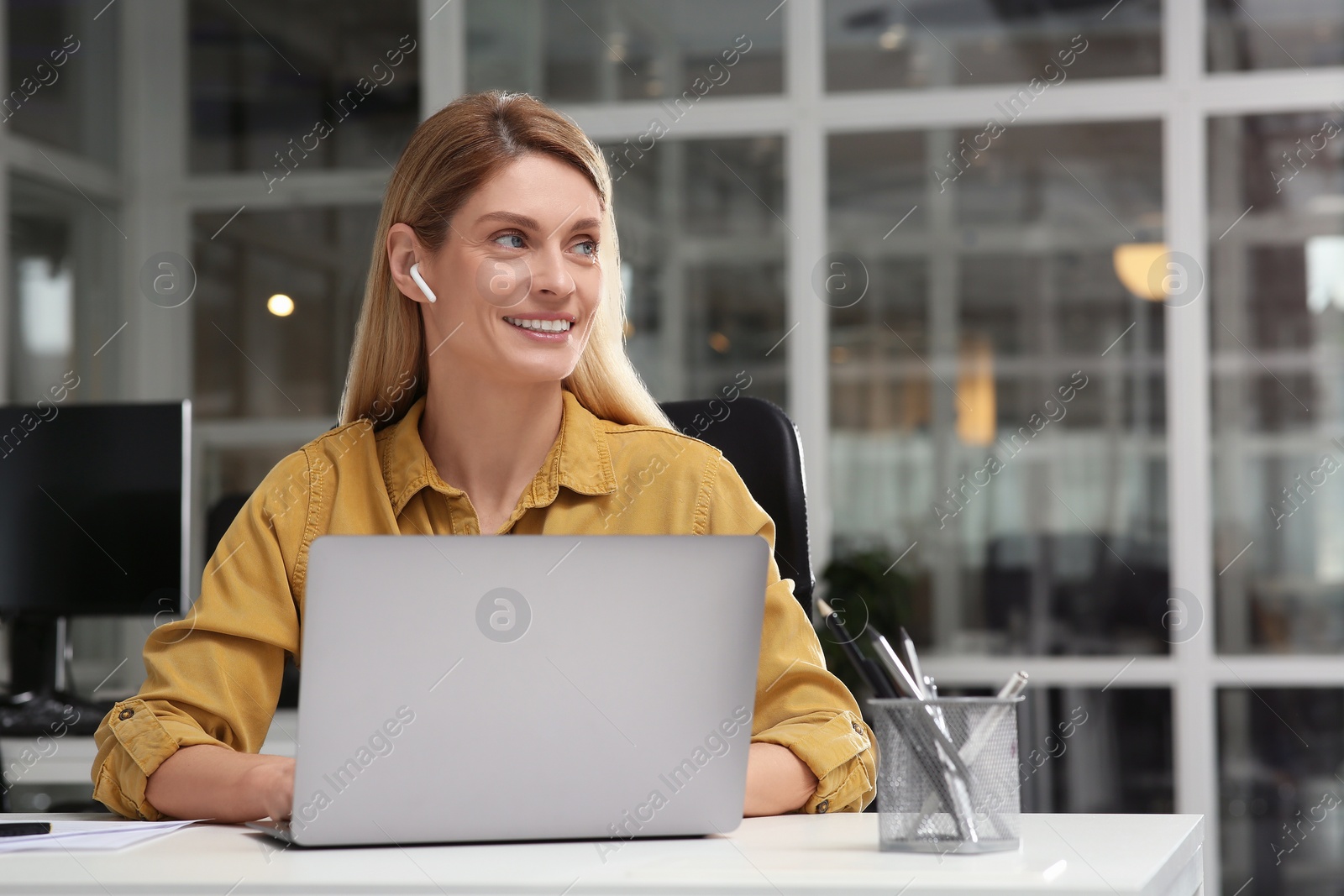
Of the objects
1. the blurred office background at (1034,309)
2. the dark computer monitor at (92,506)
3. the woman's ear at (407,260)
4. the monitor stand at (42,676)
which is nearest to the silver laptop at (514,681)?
the woman's ear at (407,260)

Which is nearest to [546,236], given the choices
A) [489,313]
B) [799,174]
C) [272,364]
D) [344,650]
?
[489,313]

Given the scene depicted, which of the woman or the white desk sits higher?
the woman

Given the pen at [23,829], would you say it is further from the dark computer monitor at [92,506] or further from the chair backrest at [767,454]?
the dark computer monitor at [92,506]

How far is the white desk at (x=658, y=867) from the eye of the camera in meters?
0.84

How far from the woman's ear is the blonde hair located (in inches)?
0.4

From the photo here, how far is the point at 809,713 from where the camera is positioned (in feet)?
4.31

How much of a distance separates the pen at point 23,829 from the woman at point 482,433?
18cm

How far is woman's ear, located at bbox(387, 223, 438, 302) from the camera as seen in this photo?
157 centimetres

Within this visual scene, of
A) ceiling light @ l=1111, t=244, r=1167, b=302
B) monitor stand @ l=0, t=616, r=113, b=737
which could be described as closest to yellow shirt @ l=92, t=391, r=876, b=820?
monitor stand @ l=0, t=616, r=113, b=737

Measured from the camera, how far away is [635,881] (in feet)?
2.81

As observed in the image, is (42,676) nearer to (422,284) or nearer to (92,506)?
(92,506)

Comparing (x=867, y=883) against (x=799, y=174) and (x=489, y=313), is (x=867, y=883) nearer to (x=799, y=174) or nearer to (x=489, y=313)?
(x=489, y=313)

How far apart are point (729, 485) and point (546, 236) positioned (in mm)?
343

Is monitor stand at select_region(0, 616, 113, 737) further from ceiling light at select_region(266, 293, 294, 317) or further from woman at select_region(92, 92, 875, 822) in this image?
ceiling light at select_region(266, 293, 294, 317)
